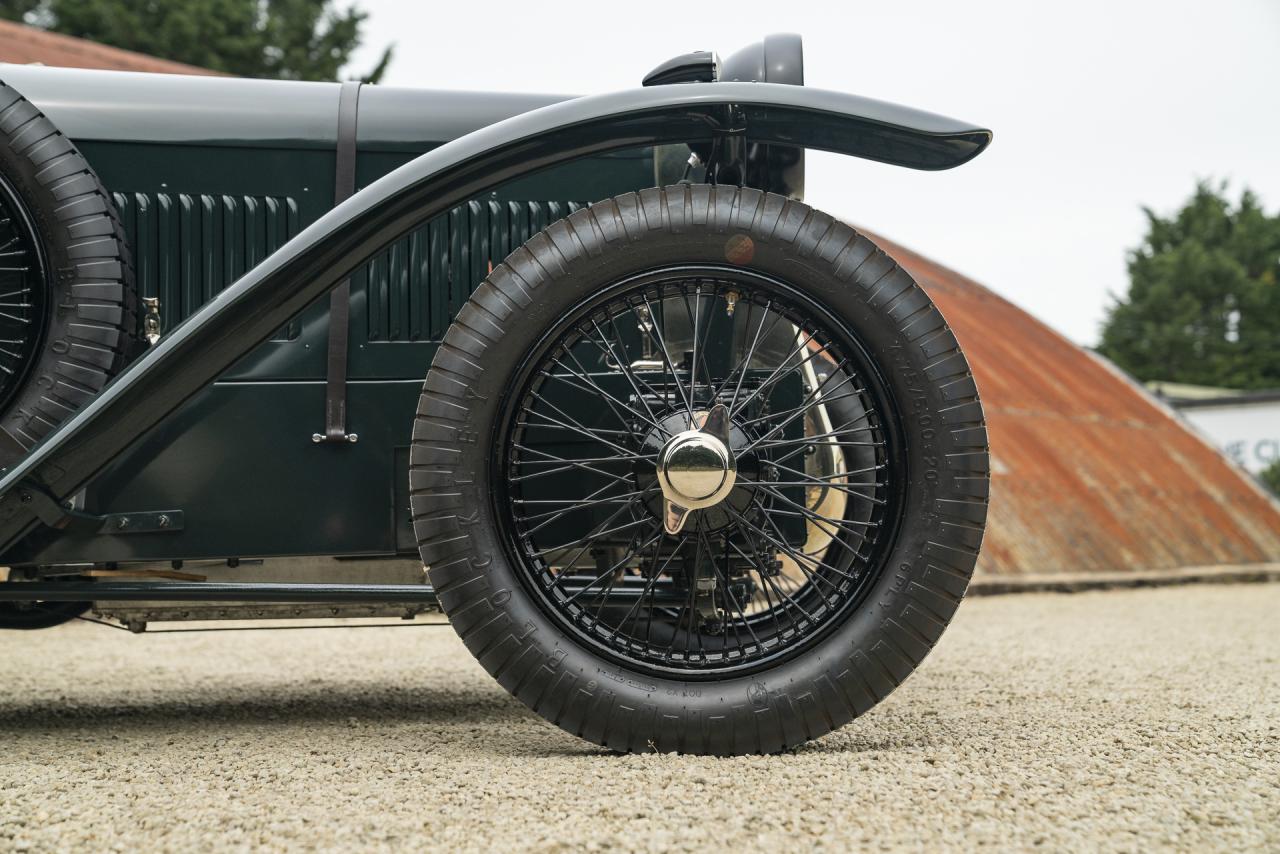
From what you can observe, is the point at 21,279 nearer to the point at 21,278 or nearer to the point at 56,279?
the point at 21,278

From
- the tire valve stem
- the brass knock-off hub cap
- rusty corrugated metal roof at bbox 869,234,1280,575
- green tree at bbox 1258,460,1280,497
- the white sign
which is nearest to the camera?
the brass knock-off hub cap

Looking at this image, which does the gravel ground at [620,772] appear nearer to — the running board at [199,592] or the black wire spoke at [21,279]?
the running board at [199,592]

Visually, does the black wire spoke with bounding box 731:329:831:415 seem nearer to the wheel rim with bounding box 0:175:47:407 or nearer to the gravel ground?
the gravel ground

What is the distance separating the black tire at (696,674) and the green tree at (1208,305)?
138 ft

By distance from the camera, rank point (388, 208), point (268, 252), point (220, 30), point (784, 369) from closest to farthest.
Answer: point (388, 208) → point (784, 369) → point (268, 252) → point (220, 30)

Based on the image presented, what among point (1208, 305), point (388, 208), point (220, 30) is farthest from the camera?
point (1208, 305)

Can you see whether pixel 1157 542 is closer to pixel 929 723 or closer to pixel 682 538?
pixel 929 723

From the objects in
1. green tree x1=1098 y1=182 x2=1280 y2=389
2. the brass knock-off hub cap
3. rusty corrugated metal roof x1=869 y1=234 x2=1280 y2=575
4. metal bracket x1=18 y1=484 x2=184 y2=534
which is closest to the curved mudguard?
metal bracket x1=18 y1=484 x2=184 y2=534

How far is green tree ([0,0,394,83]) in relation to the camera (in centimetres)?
2067

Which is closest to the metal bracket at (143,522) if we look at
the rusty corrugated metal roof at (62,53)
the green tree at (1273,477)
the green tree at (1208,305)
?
the rusty corrugated metal roof at (62,53)

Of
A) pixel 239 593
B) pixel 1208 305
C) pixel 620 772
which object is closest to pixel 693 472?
pixel 620 772

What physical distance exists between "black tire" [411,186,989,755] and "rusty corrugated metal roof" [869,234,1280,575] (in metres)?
5.47

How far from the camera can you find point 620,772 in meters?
1.86

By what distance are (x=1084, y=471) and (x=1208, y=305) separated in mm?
37951
